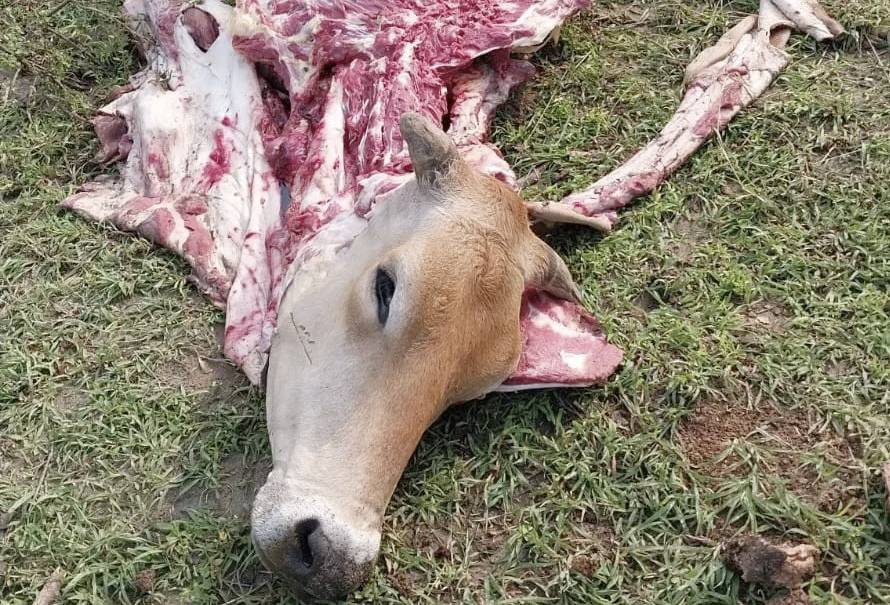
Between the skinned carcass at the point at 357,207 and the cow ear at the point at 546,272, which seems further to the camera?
the cow ear at the point at 546,272

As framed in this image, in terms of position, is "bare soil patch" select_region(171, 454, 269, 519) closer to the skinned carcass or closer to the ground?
the ground

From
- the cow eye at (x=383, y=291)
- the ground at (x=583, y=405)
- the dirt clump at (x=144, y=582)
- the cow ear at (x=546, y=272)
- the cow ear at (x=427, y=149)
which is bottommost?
the dirt clump at (x=144, y=582)

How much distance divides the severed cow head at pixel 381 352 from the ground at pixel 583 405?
44 centimetres

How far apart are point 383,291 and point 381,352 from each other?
217 millimetres

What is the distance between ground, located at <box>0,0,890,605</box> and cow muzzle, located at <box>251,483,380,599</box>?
37cm

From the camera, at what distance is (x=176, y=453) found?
11.7 feet

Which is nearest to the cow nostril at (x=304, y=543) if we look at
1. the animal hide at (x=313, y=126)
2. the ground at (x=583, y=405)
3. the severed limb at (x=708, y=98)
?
the ground at (x=583, y=405)

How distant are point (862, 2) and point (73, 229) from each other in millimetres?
4307

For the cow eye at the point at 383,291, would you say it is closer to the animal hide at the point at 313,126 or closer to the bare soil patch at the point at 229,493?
the animal hide at the point at 313,126

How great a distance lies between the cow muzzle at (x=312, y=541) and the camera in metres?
2.78

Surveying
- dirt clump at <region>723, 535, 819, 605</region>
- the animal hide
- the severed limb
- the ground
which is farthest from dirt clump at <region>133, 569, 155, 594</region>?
the severed limb

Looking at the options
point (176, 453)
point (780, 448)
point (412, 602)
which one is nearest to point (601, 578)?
point (412, 602)

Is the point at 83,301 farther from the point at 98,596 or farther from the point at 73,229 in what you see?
the point at 98,596

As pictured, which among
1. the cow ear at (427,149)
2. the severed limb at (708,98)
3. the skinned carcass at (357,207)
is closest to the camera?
the skinned carcass at (357,207)
